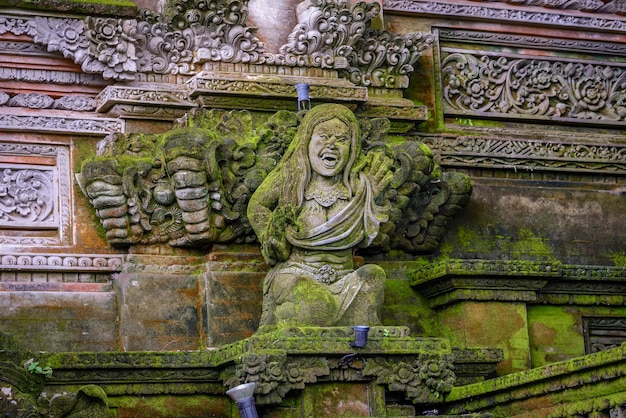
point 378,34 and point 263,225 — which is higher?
point 378,34

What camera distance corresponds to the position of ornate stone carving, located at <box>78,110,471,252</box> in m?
17.5

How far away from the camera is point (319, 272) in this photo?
56.0 feet

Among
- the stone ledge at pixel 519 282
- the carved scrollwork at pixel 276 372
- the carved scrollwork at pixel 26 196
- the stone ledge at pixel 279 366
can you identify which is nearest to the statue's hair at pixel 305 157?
the stone ledge at pixel 279 366

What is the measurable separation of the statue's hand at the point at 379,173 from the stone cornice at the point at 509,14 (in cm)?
269

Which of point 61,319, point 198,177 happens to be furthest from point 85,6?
point 61,319

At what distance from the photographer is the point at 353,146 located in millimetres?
17359

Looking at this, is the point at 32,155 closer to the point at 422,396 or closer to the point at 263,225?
the point at 263,225

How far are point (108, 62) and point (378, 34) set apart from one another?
2.96 m

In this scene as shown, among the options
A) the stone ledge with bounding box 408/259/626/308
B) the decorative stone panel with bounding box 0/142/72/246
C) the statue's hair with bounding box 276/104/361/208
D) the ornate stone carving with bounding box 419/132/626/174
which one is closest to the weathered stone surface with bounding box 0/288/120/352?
the decorative stone panel with bounding box 0/142/72/246

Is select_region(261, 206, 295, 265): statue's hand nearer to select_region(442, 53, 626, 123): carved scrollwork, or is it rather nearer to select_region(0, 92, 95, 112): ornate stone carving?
select_region(0, 92, 95, 112): ornate stone carving

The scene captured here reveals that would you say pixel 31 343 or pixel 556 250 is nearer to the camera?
pixel 31 343

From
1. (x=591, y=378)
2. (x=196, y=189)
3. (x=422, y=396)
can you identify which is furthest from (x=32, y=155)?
(x=591, y=378)

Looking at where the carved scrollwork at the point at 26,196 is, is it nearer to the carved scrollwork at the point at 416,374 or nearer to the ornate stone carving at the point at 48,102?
the ornate stone carving at the point at 48,102

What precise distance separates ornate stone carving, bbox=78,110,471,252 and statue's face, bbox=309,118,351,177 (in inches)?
31.5
